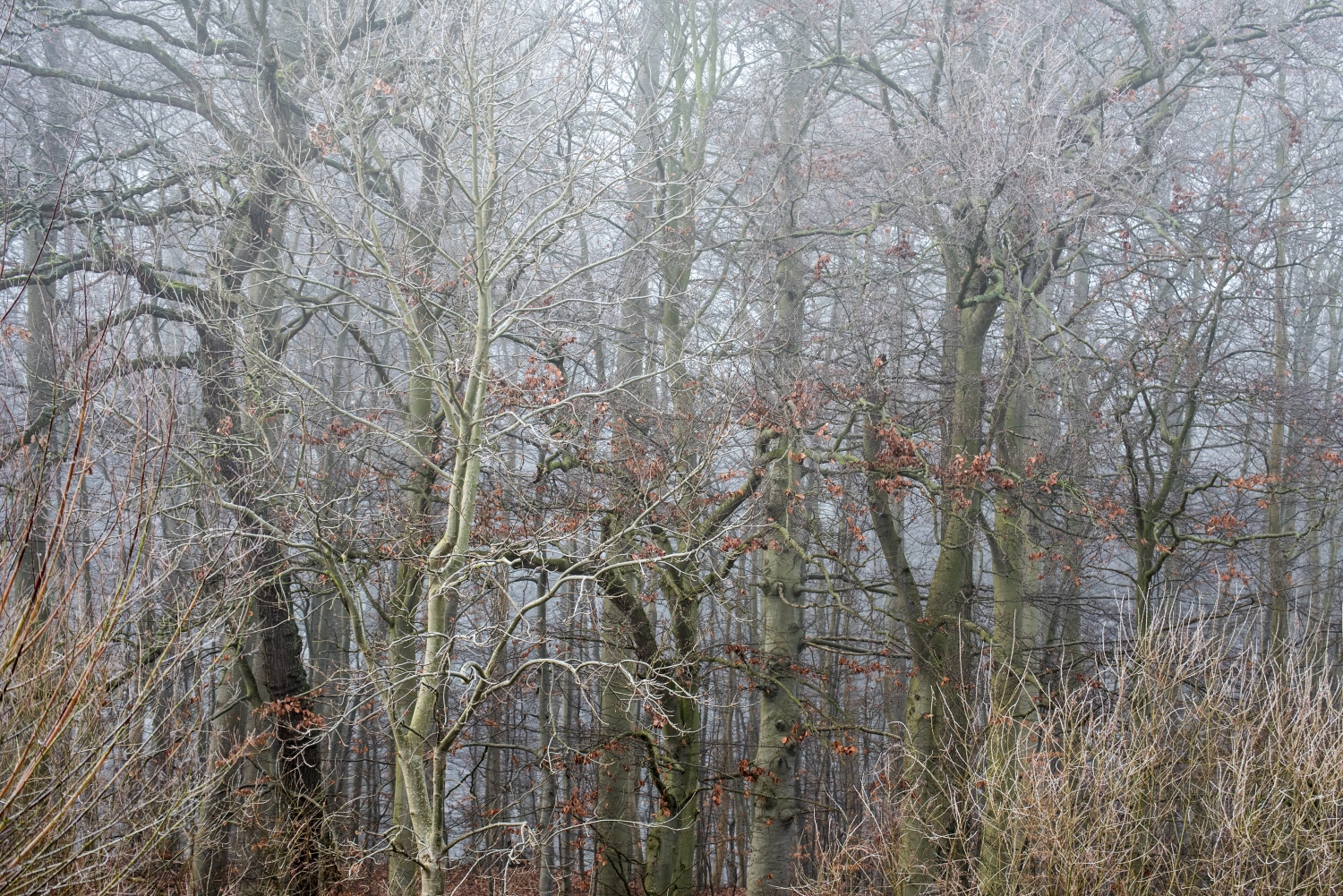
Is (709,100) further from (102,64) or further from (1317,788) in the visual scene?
(1317,788)

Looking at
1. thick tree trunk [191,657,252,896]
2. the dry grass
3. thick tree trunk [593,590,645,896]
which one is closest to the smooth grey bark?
thick tree trunk [593,590,645,896]

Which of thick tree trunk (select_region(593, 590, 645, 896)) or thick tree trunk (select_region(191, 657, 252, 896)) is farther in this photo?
thick tree trunk (select_region(593, 590, 645, 896))

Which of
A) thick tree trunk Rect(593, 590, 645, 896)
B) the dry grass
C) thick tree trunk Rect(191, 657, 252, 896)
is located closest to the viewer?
the dry grass

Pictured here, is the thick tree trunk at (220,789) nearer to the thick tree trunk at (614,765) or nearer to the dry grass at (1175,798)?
the thick tree trunk at (614,765)

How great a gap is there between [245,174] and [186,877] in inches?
250

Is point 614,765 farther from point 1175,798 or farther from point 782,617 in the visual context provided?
point 1175,798

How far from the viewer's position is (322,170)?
1169 centimetres

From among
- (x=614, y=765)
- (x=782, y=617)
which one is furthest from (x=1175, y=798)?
(x=614, y=765)

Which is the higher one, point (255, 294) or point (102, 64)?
point (102, 64)

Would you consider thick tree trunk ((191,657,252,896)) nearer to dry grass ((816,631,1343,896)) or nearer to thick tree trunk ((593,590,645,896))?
thick tree trunk ((593,590,645,896))

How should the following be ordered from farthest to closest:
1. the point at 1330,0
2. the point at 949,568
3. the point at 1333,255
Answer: the point at 1333,255 < the point at 949,568 < the point at 1330,0

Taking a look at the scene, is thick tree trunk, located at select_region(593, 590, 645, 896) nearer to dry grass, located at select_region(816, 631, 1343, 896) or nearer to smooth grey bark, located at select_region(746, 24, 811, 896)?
smooth grey bark, located at select_region(746, 24, 811, 896)

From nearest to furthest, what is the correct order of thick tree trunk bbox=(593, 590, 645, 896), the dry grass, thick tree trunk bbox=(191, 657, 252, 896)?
the dry grass
thick tree trunk bbox=(191, 657, 252, 896)
thick tree trunk bbox=(593, 590, 645, 896)

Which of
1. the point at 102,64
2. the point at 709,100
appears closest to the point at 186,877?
the point at 102,64
